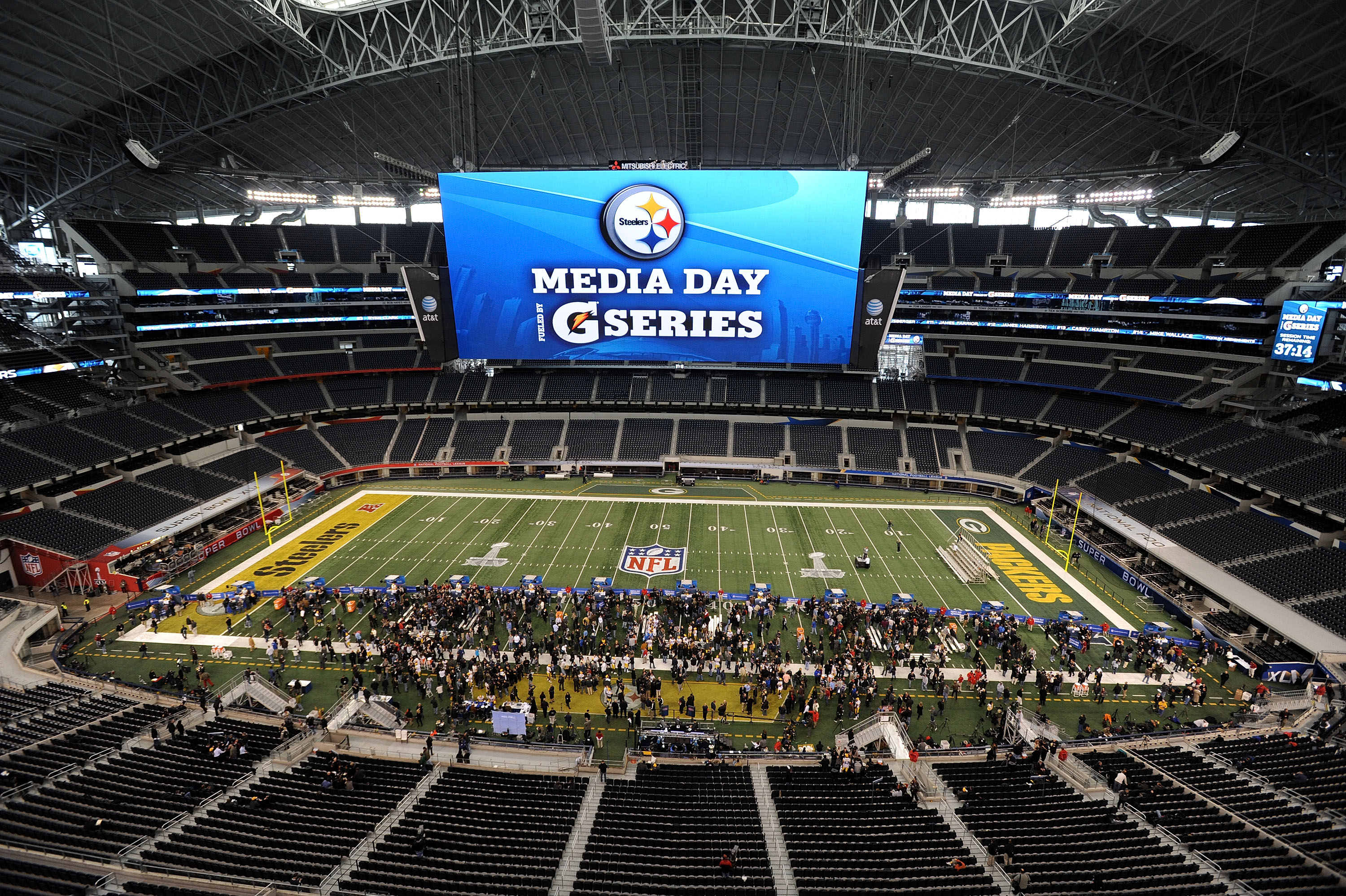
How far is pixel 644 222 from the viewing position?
30250mm

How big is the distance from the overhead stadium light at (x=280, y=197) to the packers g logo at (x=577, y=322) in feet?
89.2

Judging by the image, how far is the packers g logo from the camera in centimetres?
3173

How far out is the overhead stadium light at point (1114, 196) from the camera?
4294 cm

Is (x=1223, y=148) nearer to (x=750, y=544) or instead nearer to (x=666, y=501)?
(x=750, y=544)

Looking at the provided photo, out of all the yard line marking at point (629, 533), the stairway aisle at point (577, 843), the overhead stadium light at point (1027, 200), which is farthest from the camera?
the overhead stadium light at point (1027, 200)

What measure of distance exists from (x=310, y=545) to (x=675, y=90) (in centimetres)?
3470

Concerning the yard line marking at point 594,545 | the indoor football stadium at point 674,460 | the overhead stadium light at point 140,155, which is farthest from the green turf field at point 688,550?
the overhead stadium light at point 140,155

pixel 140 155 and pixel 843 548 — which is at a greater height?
pixel 140 155

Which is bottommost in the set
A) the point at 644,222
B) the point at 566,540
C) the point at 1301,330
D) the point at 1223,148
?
the point at 566,540

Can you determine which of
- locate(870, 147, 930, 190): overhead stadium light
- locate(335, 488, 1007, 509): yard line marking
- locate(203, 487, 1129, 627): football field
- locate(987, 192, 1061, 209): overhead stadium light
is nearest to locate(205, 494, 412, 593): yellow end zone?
locate(203, 487, 1129, 627): football field

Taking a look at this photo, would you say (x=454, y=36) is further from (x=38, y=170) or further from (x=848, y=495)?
(x=848, y=495)

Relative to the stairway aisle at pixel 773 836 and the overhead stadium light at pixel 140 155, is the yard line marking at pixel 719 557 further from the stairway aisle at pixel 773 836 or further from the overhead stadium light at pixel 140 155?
the overhead stadium light at pixel 140 155

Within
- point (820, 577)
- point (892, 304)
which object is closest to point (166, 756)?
point (820, 577)

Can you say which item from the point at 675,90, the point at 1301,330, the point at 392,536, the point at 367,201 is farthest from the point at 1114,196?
the point at 367,201
